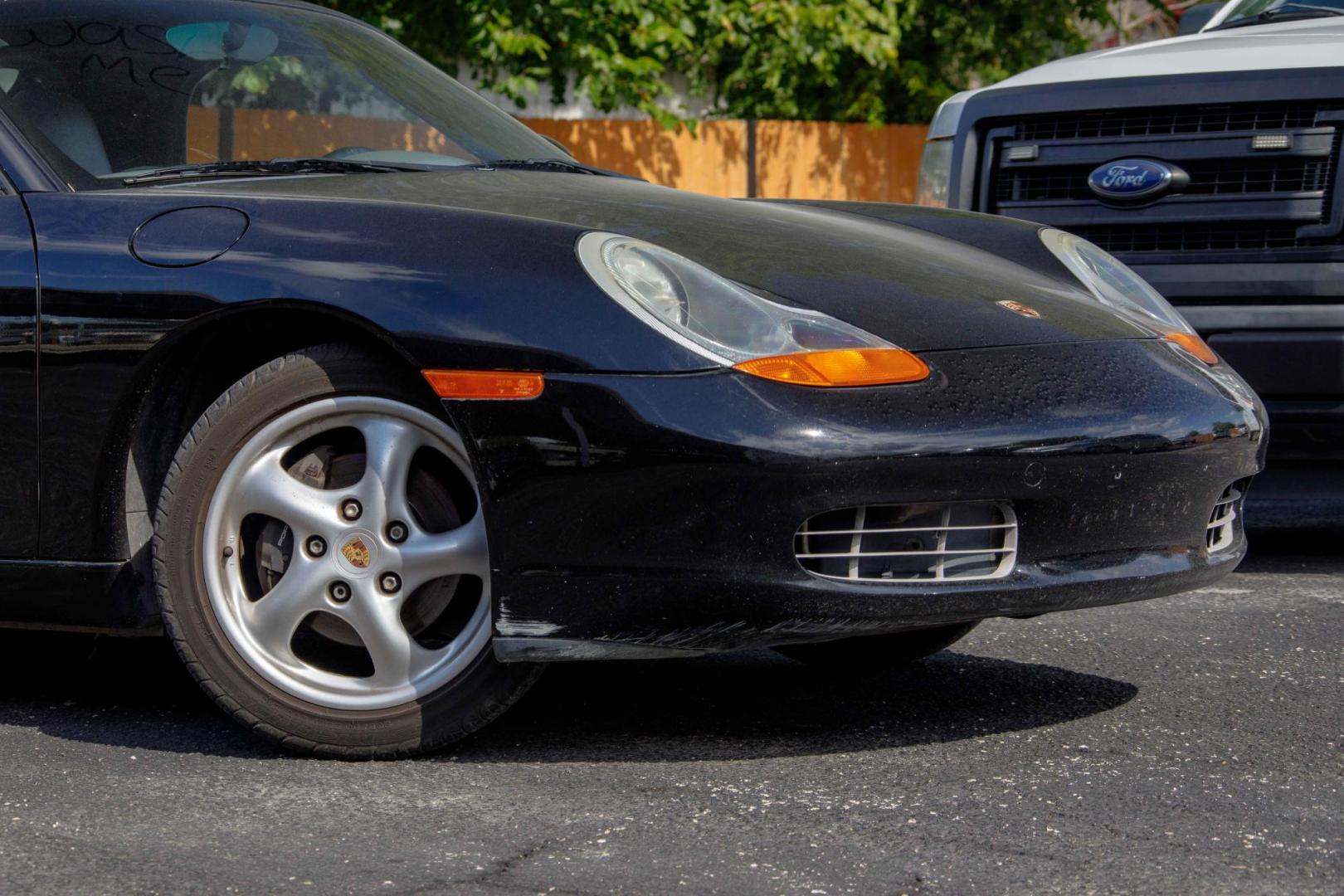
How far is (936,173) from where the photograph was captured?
6.45 metres

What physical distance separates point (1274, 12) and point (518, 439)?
4.57 m

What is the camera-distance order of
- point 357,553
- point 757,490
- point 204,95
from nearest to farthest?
1. point 757,490
2. point 357,553
3. point 204,95

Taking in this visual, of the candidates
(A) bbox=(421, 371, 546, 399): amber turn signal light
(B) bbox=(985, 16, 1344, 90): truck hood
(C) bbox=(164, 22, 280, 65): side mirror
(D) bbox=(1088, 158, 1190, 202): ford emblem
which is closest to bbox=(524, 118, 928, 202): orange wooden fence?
(B) bbox=(985, 16, 1344, 90): truck hood

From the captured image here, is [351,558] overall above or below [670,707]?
above

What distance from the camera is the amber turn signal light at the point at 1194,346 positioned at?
3.85m

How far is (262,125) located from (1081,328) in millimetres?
1806

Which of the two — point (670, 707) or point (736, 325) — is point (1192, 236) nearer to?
point (670, 707)

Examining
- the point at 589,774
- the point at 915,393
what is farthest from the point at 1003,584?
the point at 589,774

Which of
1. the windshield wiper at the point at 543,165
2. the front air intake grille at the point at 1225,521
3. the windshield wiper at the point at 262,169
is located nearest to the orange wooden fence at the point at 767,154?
the windshield wiper at the point at 543,165

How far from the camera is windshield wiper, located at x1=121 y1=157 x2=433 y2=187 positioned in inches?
152

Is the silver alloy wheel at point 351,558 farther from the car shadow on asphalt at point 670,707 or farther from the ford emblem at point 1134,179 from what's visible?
the ford emblem at point 1134,179

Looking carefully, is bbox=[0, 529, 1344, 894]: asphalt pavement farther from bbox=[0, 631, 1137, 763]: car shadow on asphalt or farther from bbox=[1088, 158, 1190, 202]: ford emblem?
bbox=[1088, 158, 1190, 202]: ford emblem

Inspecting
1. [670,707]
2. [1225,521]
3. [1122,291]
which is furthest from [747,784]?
[1122,291]

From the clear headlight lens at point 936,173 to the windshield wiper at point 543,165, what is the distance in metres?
2.03
